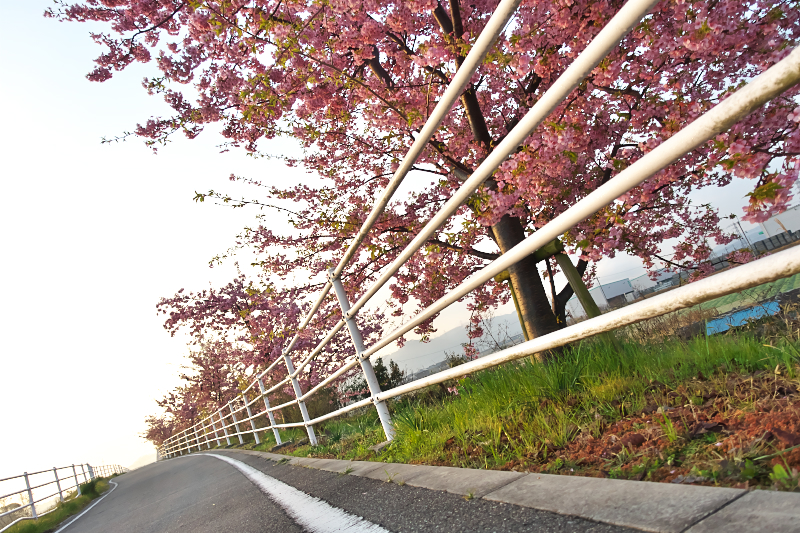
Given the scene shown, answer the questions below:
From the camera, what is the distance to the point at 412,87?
19.4ft

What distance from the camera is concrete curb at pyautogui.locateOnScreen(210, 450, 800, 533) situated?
994 millimetres

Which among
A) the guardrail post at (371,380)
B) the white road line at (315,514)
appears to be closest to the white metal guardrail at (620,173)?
the white road line at (315,514)

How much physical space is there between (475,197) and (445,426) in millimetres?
2712

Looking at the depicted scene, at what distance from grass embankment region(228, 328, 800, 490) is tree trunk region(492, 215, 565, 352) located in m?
2.13

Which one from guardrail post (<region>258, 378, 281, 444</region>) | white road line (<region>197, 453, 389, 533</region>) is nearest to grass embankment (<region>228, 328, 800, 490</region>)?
white road line (<region>197, 453, 389, 533</region>)

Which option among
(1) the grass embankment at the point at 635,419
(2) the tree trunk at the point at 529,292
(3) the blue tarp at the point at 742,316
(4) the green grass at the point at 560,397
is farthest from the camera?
(2) the tree trunk at the point at 529,292

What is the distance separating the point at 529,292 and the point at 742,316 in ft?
6.87

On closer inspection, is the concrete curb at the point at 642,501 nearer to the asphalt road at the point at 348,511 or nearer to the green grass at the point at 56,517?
the asphalt road at the point at 348,511

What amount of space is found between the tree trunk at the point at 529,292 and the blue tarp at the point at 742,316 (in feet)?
5.25

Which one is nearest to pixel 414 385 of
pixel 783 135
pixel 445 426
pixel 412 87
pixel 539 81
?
pixel 445 426

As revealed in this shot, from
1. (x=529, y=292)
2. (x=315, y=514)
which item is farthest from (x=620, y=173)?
(x=529, y=292)

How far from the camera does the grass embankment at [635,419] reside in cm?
Answer: 144

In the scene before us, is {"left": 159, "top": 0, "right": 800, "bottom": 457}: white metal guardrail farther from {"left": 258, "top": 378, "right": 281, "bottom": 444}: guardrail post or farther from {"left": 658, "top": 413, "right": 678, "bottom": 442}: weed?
{"left": 258, "top": 378, "right": 281, "bottom": 444}: guardrail post

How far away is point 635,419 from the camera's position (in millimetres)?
2061
